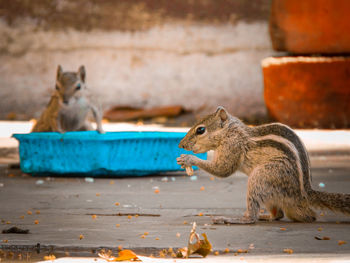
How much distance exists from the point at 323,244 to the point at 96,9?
1199cm

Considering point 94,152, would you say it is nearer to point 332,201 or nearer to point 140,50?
point 332,201

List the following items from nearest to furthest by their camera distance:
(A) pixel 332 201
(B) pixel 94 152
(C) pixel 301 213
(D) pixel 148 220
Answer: (A) pixel 332 201
(C) pixel 301 213
(D) pixel 148 220
(B) pixel 94 152

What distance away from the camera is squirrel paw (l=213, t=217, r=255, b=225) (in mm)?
5035

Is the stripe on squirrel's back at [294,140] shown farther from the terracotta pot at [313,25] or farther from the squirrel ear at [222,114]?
the terracotta pot at [313,25]

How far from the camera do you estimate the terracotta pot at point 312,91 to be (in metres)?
12.7

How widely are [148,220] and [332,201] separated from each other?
1245mm

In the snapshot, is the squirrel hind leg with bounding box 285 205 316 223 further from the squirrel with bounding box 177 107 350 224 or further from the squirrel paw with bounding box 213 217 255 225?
the squirrel paw with bounding box 213 217 255 225

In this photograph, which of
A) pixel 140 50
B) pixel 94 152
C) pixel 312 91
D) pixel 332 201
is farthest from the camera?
pixel 140 50

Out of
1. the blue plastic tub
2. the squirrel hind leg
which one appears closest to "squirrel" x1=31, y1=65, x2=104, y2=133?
the blue plastic tub

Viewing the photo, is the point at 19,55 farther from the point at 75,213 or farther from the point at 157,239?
the point at 157,239

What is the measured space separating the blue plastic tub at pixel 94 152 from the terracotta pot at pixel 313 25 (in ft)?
19.5

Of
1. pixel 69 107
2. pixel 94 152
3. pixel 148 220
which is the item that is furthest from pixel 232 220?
pixel 69 107

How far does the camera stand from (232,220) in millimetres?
5051

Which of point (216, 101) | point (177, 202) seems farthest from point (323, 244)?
point (216, 101)
